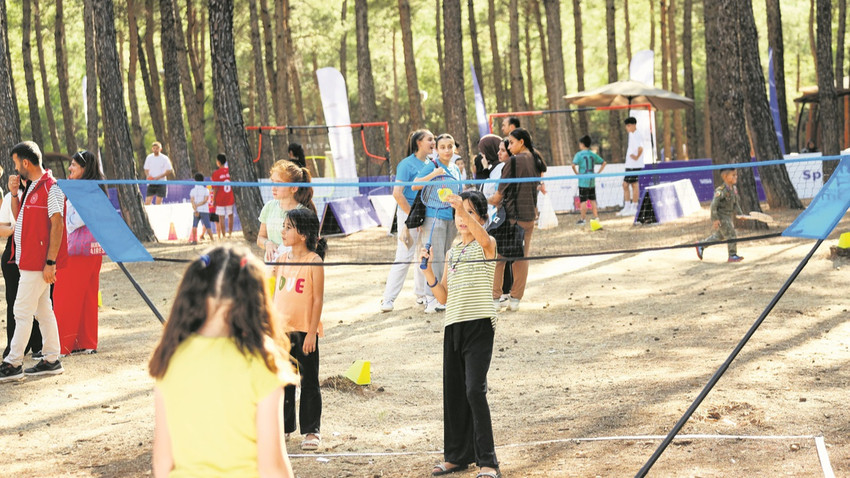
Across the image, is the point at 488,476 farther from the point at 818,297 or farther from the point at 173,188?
the point at 173,188

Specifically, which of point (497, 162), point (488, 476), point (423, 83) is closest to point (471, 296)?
point (488, 476)

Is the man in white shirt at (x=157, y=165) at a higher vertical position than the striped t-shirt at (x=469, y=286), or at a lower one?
higher

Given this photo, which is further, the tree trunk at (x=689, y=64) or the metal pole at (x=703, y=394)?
the tree trunk at (x=689, y=64)

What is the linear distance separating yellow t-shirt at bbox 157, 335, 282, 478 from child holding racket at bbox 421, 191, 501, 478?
101 inches

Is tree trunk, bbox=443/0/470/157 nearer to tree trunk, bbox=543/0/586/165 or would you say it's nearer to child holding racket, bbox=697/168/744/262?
tree trunk, bbox=543/0/586/165

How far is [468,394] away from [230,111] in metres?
13.8

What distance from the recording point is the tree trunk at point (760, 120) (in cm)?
1900

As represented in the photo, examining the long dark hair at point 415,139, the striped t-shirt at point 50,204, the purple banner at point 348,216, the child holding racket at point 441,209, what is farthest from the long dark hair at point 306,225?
the purple banner at point 348,216

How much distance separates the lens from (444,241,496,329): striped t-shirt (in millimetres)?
5363

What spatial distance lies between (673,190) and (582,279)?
749cm

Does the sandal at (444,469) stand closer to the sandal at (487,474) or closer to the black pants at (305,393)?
the sandal at (487,474)

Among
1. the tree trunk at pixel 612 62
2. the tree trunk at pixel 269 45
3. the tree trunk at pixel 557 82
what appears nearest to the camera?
the tree trunk at pixel 557 82

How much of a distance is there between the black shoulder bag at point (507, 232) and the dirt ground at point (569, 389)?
2.50 feet

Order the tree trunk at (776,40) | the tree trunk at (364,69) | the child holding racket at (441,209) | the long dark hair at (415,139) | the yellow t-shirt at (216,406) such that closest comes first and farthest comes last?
the yellow t-shirt at (216,406) < the child holding racket at (441,209) < the long dark hair at (415,139) < the tree trunk at (776,40) < the tree trunk at (364,69)
